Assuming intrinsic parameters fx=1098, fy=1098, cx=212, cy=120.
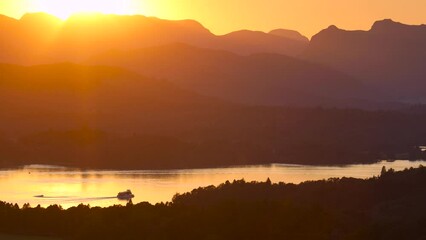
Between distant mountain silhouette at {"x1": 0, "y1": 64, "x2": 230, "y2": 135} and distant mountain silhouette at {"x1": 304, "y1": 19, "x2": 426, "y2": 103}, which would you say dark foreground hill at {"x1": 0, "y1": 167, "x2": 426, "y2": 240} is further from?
distant mountain silhouette at {"x1": 304, "y1": 19, "x2": 426, "y2": 103}

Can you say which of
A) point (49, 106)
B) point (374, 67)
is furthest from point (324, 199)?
point (374, 67)

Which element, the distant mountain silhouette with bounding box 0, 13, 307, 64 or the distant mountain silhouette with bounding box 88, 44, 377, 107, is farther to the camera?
the distant mountain silhouette with bounding box 0, 13, 307, 64

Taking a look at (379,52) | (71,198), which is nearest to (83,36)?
(379,52)

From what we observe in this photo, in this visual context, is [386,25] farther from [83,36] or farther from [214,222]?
[214,222]

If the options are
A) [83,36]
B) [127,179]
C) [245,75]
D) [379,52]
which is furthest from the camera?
[379,52]

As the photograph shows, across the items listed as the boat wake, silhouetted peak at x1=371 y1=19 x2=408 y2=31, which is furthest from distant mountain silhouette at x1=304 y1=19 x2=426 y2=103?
the boat wake

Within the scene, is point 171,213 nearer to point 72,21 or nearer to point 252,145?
point 252,145

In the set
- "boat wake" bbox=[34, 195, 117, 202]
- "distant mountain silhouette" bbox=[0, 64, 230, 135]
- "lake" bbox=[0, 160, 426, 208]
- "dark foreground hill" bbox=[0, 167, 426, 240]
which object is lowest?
"dark foreground hill" bbox=[0, 167, 426, 240]
